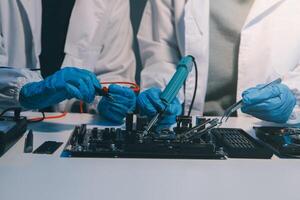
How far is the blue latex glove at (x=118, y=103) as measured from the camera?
0.96 metres

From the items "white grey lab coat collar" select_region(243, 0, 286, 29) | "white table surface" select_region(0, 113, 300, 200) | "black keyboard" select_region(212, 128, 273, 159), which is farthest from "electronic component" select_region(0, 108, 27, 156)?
"white grey lab coat collar" select_region(243, 0, 286, 29)

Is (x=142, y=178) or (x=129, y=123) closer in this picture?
(x=142, y=178)

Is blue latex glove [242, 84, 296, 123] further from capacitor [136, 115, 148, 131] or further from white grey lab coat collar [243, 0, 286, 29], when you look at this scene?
white grey lab coat collar [243, 0, 286, 29]

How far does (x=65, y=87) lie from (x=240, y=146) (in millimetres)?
413

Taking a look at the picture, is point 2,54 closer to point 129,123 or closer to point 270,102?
point 129,123

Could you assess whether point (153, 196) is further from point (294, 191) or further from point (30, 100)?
point (30, 100)

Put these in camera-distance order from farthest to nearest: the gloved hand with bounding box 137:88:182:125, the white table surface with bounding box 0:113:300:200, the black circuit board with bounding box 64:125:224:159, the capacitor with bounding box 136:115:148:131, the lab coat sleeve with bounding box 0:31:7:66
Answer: the lab coat sleeve with bounding box 0:31:7:66
the gloved hand with bounding box 137:88:182:125
the capacitor with bounding box 136:115:148:131
the black circuit board with bounding box 64:125:224:159
the white table surface with bounding box 0:113:300:200

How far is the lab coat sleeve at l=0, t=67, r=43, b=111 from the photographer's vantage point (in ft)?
3.12

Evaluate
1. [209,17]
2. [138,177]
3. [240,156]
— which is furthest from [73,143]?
[209,17]

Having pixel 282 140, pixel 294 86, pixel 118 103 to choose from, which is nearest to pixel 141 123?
pixel 118 103

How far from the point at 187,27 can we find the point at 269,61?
0.30m

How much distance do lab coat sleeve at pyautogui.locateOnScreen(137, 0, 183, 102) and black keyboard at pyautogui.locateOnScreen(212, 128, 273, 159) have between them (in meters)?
0.53

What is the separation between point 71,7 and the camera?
4.52ft

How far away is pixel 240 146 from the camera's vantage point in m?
0.72
